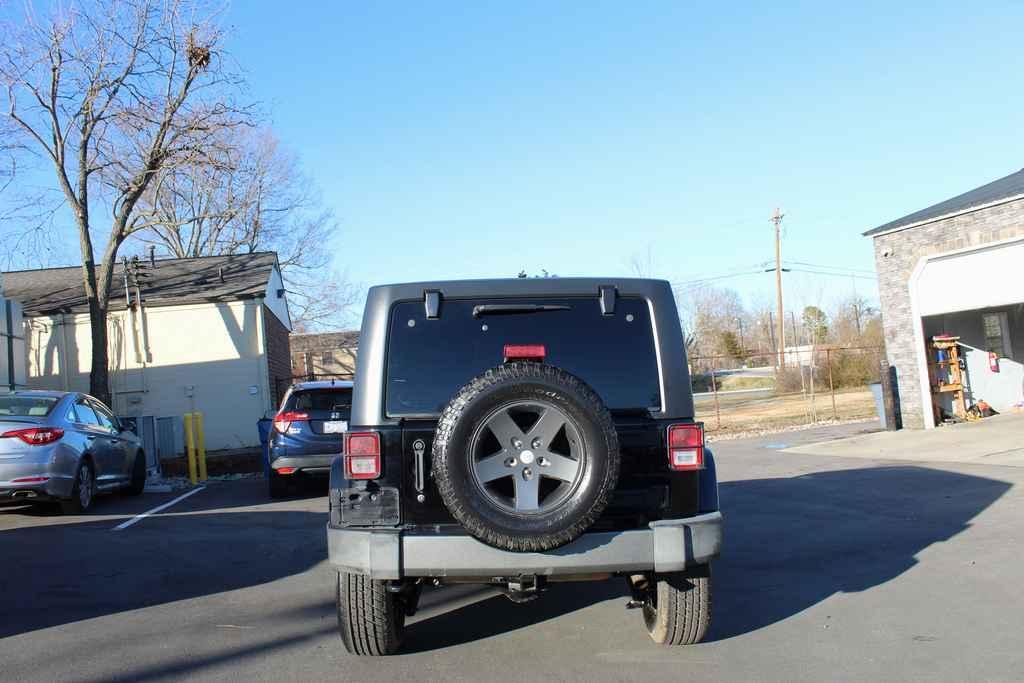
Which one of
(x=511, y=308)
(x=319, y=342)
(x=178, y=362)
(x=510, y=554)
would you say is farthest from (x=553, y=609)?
(x=319, y=342)

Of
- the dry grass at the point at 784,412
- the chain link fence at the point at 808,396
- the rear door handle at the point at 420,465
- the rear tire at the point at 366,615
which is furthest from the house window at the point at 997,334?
the rear door handle at the point at 420,465

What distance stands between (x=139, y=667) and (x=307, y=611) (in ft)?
4.40

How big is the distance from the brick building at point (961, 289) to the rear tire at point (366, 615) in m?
14.2

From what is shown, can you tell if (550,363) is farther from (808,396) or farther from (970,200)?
(808,396)

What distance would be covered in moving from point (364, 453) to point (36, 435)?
6977mm

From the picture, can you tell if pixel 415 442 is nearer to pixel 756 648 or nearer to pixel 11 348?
pixel 756 648

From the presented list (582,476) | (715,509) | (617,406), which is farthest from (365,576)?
(715,509)

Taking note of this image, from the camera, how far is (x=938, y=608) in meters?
5.54

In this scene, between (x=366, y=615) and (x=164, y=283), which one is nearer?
(x=366, y=615)

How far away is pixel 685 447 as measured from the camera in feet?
14.5

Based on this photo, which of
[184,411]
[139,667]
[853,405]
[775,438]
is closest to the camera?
[139,667]

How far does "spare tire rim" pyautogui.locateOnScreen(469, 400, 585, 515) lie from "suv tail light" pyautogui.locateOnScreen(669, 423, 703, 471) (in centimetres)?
57

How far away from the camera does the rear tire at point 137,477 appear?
12.9 metres

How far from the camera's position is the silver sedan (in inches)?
374
